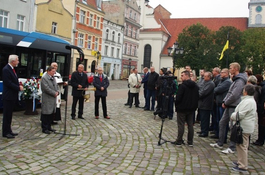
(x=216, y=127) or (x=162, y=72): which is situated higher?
(x=162, y=72)

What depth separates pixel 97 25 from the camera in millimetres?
41344

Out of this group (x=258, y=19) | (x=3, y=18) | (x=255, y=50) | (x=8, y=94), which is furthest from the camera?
(x=258, y=19)

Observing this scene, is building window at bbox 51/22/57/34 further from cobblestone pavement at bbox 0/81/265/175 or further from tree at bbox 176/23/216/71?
cobblestone pavement at bbox 0/81/265/175

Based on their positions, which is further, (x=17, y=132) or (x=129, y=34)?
(x=129, y=34)

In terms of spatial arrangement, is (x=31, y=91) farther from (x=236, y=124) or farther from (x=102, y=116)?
(x=236, y=124)

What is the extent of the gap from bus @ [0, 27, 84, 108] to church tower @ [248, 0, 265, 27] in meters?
57.6

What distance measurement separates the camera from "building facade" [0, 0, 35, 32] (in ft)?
79.7

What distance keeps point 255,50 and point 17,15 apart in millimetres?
33287

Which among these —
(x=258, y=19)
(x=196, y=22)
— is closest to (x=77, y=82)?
(x=258, y=19)

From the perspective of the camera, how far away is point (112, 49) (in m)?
46.2

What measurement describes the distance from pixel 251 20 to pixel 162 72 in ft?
187

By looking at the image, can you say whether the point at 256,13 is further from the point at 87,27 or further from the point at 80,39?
the point at 80,39

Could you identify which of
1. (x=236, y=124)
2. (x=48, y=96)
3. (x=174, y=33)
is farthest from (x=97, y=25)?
(x=236, y=124)

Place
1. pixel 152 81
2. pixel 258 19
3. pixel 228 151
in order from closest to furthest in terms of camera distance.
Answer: pixel 228 151, pixel 152 81, pixel 258 19
